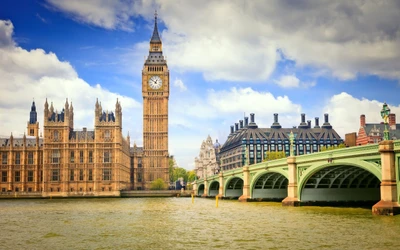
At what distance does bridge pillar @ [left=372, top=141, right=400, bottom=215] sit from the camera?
40.6m

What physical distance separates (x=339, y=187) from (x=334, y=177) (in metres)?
2.77

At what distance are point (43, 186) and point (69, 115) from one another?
61.9ft

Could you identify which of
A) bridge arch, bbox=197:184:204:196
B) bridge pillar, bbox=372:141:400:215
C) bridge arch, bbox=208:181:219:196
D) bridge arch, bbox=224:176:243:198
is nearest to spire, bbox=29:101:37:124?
bridge arch, bbox=197:184:204:196

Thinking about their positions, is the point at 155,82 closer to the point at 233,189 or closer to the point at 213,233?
the point at 233,189

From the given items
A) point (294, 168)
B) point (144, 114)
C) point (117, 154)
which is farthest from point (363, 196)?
point (144, 114)

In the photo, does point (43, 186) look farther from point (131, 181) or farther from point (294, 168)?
point (294, 168)

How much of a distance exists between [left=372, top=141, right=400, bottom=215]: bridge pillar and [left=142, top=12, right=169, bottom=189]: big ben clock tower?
112 m

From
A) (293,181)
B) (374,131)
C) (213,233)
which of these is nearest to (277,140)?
(374,131)

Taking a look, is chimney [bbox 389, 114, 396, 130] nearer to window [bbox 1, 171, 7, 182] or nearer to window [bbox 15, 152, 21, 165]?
window [bbox 15, 152, 21, 165]

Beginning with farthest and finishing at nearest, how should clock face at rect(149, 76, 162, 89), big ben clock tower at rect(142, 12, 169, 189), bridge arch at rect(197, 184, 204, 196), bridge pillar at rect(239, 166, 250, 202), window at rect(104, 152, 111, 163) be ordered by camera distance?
clock face at rect(149, 76, 162, 89)
big ben clock tower at rect(142, 12, 169, 189)
bridge arch at rect(197, 184, 204, 196)
window at rect(104, 152, 111, 163)
bridge pillar at rect(239, 166, 250, 202)

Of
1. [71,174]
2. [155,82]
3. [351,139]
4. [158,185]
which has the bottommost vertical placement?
[158,185]

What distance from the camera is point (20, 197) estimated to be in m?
120

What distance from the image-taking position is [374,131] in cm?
12025

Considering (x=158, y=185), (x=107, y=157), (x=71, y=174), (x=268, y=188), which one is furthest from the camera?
(x=158, y=185)
